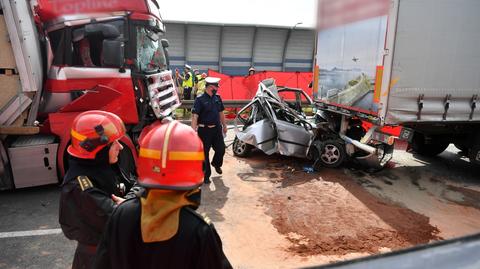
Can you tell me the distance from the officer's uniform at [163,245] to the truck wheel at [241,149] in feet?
20.7

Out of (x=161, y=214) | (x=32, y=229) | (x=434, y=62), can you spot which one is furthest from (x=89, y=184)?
(x=434, y=62)

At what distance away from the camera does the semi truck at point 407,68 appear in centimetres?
554

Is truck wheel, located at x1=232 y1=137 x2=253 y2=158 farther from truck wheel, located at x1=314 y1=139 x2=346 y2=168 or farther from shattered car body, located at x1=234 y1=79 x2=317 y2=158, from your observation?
truck wheel, located at x1=314 y1=139 x2=346 y2=168

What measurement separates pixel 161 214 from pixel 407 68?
5.42 meters

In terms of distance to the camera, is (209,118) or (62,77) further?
(209,118)

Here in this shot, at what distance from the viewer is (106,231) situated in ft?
4.79

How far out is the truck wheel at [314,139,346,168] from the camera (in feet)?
22.6

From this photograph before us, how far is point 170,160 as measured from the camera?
4.44ft

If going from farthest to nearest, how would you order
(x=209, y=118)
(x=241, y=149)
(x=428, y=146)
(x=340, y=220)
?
(x=428, y=146) < (x=241, y=149) < (x=209, y=118) < (x=340, y=220)

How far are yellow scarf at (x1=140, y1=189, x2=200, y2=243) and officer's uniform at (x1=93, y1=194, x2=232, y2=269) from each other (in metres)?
0.03

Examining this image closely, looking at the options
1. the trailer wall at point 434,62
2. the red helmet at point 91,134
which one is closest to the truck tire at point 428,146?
the trailer wall at point 434,62

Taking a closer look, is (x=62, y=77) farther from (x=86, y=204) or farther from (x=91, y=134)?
(x=86, y=204)

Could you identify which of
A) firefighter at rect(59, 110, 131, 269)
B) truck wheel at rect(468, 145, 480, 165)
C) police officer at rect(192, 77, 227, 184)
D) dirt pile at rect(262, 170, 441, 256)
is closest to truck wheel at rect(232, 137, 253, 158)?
police officer at rect(192, 77, 227, 184)

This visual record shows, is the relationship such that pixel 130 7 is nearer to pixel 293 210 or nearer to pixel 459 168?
pixel 293 210
